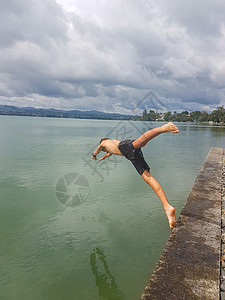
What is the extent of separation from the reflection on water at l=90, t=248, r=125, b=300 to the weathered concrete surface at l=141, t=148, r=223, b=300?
3.98 feet

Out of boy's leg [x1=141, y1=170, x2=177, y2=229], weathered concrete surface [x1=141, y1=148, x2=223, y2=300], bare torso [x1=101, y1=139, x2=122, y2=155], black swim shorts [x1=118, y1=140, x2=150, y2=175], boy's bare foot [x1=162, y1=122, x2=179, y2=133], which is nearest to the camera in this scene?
weathered concrete surface [x1=141, y1=148, x2=223, y2=300]

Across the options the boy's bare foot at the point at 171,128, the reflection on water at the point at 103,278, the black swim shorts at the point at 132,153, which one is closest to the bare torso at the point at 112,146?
the black swim shorts at the point at 132,153

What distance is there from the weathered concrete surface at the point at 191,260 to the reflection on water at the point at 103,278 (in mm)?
1213

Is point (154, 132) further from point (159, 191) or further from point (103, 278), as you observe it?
point (103, 278)

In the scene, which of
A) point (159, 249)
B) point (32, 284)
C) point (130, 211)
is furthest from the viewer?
point (130, 211)

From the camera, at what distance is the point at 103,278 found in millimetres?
5113

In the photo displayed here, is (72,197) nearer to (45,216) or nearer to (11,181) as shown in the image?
(45,216)

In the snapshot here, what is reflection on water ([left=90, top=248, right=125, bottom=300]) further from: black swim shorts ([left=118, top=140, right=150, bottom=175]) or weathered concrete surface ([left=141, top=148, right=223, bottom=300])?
black swim shorts ([left=118, top=140, right=150, bottom=175])

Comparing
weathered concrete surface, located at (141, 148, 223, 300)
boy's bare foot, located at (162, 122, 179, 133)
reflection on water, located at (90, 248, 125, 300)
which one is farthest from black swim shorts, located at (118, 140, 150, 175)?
reflection on water, located at (90, 248, 125, 300)

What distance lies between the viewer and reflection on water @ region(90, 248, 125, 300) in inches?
182

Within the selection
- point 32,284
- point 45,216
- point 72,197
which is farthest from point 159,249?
point 72,197

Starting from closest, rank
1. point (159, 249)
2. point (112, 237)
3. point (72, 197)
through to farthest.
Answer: point (159, 249) → point (112, 237) → point (72, 197)

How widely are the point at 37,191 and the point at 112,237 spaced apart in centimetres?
568

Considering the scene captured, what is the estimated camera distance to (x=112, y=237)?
6742mm
